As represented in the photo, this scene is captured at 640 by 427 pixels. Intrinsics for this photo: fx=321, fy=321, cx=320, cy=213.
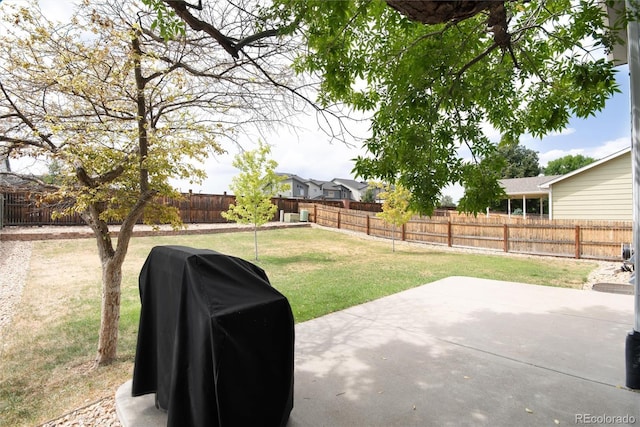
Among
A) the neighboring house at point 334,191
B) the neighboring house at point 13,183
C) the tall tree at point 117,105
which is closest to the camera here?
the tall tree at point 117,105

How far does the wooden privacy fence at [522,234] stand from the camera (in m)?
9.23

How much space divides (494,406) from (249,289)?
1764 millimetres

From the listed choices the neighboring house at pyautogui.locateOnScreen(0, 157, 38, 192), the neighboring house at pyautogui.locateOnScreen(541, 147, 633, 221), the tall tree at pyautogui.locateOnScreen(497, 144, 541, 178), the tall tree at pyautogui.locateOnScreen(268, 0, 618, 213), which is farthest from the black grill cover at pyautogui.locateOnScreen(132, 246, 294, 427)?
the tall tree at pyautogui.locateOnScreen(497, 144, 541, 178)

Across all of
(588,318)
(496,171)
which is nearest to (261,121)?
(496,171)

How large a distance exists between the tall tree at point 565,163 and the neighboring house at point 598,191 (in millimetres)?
33626

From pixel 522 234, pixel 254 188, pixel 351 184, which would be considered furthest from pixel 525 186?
pixel 351 184

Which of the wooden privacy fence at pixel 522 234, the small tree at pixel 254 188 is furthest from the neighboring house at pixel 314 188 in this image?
the small tree at pixel 254 188

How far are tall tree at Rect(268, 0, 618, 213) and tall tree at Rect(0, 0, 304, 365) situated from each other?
85 centimetres

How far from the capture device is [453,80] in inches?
99.5

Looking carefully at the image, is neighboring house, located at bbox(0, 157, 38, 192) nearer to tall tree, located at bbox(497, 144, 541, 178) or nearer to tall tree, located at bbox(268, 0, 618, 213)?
tall tree, located at bbox(268, 0, 618, 213)

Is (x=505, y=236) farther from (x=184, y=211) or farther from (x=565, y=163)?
(x=565, y=163)

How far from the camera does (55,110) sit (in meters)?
3.08

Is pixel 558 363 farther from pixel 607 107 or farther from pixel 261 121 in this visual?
pixel 261 121

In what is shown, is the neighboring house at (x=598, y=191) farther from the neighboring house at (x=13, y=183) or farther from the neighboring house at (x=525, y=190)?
the neighboring house at (x=13, y=183)
